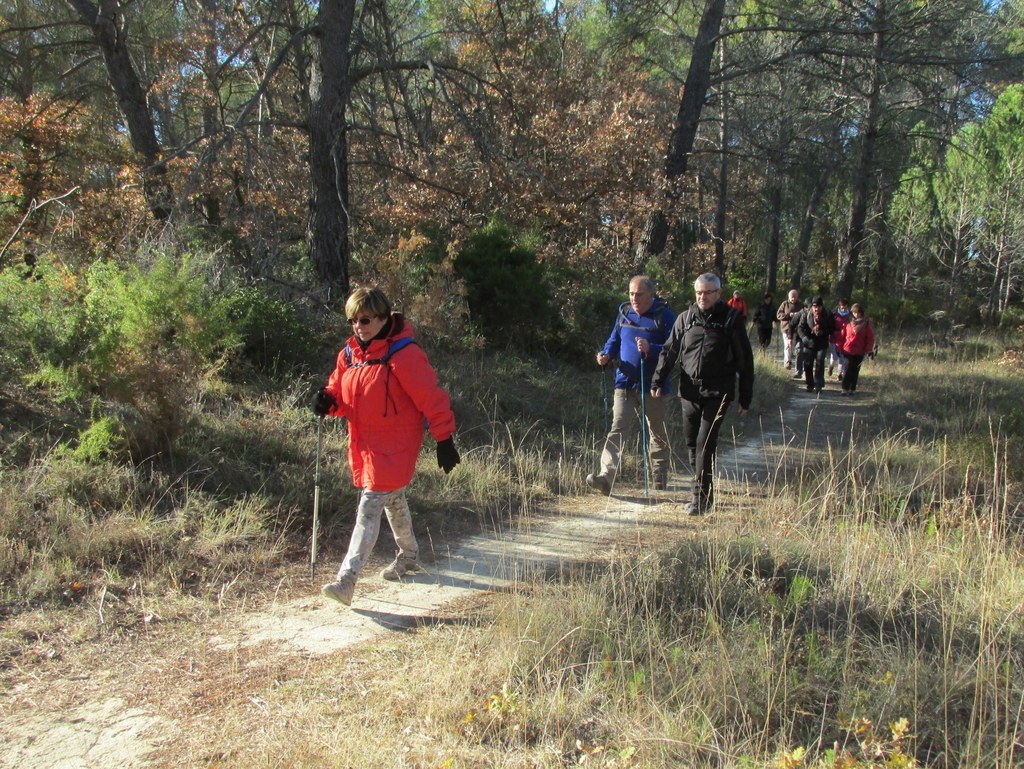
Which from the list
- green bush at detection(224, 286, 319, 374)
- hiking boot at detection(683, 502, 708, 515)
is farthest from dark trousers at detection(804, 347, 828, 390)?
green bush at detection(224, 286, 319, 374)

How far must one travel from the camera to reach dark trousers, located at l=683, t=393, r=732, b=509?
19.5 ft

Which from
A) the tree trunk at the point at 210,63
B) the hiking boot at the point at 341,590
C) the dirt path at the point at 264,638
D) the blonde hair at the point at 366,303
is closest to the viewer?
the dirt path at the point at 264,638

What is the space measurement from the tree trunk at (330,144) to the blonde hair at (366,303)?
6043mm

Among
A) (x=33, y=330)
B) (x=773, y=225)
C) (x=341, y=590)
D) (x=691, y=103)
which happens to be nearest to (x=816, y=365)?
(x=691, y=103)

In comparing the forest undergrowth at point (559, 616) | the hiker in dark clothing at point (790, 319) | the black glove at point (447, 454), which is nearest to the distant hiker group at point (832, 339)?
the hiker in dark clothing at point (790, 319)

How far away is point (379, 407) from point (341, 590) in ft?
3.41

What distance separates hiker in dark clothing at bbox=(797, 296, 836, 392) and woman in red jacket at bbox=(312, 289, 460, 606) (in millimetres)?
9841

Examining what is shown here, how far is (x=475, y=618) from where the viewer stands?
4242mm

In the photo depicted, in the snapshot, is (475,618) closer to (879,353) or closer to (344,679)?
(344,679)

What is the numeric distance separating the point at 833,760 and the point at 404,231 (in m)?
9.61

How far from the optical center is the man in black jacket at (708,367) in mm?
5875

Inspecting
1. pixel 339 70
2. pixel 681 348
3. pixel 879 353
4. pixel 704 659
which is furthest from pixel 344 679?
pixel 879 353

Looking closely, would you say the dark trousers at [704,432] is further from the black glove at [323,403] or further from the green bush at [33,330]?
the green bush at [33,330]

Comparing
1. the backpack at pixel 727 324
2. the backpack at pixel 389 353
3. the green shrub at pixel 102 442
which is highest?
the backpack at pixel 727 324
